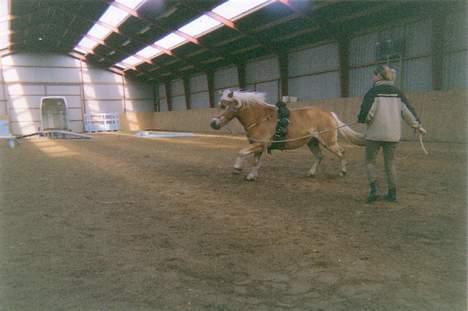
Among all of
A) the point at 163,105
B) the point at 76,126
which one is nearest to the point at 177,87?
the point at 163,105

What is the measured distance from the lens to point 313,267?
2939 millimetres

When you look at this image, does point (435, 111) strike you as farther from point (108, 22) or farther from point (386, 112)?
point (108, 22)

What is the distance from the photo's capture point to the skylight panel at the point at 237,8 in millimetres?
16784

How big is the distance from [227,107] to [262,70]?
17942 millimetres

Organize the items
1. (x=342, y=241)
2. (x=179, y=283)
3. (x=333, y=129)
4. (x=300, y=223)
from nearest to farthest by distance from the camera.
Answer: (x=179, y=283), (x=342, y=241), (x=300, y=223), (x=333, y=129)

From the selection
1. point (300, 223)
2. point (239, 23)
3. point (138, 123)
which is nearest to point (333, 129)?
point (300, 223)

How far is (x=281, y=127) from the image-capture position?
647cm

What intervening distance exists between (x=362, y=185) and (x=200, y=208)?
2.87m

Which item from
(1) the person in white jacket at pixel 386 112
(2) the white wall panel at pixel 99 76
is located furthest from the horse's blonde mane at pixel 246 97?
(2) the white wall panel at pixel 99 76

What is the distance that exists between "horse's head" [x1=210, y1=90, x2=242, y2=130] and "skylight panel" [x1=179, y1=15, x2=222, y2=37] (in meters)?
13.9

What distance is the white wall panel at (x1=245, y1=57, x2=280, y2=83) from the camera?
22.8 m

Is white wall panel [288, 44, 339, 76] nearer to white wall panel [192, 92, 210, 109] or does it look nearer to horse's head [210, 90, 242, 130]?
white wall panel [192, 92, 210, 109]

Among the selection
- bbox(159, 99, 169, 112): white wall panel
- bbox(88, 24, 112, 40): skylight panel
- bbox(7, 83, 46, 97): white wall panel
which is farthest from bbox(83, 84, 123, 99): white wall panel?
bbox(88, 24, 112, 40): skylight panel

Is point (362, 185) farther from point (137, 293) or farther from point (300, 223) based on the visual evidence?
point (137, 293)
